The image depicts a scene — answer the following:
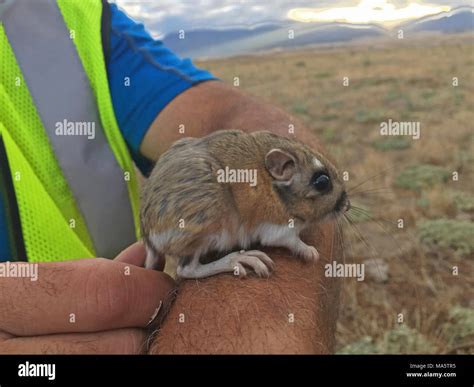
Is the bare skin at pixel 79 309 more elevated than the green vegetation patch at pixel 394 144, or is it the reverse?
the green vegetation patch at pixel 394 144

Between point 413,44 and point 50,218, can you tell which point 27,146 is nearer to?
point 50,218

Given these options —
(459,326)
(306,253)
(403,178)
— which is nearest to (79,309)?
(306,253)

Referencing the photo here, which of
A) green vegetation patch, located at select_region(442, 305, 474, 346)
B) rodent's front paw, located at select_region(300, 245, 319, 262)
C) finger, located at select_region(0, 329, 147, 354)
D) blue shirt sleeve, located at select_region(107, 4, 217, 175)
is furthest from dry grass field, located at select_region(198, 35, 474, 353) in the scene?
finger, located at select_region(0, 329, 147, 354)

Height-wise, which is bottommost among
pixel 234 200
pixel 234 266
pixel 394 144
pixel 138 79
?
pixel 234 266

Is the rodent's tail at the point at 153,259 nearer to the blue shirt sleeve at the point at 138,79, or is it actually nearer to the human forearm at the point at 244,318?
the human forearm at the point at 244,318

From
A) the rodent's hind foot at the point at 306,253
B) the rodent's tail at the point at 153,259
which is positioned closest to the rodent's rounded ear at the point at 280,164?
the rodent's hind foot at the point at 306,253

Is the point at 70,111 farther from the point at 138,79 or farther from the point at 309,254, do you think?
the point at 309,254
